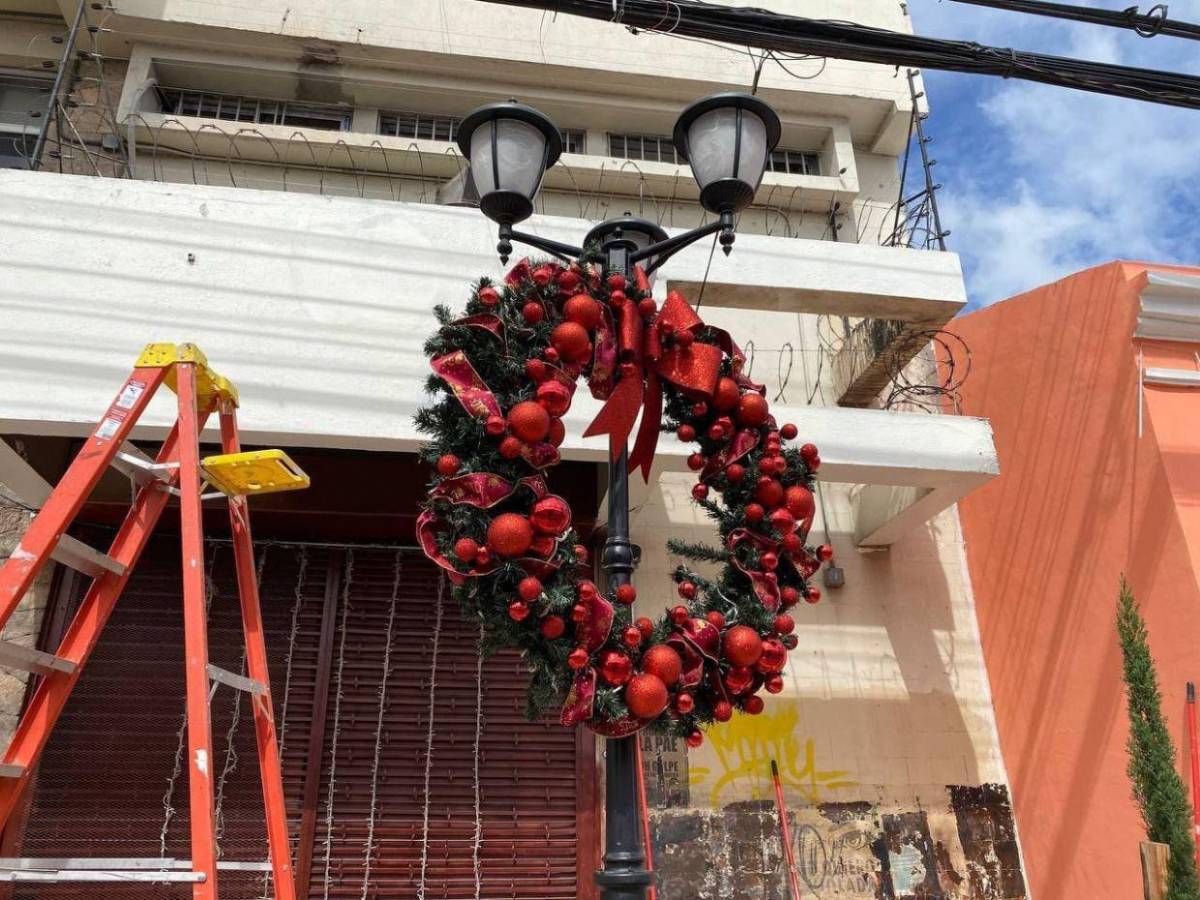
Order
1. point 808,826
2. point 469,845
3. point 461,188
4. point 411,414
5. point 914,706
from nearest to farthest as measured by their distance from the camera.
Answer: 1. point 411,414
2. point 469,845
3. point 808,826
4. point 914,706
5. point 461,188

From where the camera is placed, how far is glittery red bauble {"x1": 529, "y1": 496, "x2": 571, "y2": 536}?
8.89 feet

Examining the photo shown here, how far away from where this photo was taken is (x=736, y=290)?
5.67m

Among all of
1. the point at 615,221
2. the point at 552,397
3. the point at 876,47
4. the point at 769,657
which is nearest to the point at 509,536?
the point at 552,397

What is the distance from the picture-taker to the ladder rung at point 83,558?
2.83 metres

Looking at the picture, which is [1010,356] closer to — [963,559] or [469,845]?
[963,559]

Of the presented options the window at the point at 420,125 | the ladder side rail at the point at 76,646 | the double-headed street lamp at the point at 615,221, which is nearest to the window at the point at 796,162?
the window at the point at 420,125

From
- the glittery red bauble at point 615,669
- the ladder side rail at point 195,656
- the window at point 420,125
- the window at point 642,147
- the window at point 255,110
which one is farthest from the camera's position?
the window at point 642,147

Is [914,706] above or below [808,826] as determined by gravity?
above

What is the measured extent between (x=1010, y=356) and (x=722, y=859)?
4250mm

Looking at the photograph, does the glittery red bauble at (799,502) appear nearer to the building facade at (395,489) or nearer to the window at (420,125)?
the building facade at (395,489)

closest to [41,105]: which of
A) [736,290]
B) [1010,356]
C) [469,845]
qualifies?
[736,290]

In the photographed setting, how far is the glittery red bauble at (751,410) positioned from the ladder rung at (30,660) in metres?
2.51

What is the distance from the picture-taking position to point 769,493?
316 centimetres

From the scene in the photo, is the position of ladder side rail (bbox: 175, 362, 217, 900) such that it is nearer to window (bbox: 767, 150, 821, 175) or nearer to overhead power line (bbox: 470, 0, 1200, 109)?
overhead power line (bbox: 470, 0, 1200, 109)
